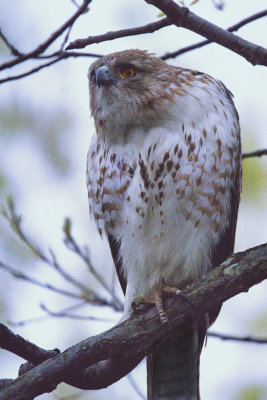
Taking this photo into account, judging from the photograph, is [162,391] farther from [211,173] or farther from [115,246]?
[211,173]

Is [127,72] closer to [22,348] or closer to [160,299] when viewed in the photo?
[160,299]

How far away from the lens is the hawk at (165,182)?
166 inches

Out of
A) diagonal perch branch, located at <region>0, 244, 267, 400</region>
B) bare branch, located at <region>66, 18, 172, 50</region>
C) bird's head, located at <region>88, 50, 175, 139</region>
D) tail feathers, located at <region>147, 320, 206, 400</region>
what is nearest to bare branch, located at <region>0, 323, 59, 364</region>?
diagonal perch branch, located at <region>0, 244, 267, 400</region>

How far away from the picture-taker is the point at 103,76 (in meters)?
4.60

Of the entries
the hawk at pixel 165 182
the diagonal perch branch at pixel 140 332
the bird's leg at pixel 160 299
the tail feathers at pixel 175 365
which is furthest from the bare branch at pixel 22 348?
the tail feathers at pixel 175 365

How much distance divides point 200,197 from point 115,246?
887mm

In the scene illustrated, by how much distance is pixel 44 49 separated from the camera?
330 cm

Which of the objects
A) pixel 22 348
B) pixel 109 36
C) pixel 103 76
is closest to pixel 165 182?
pixel 103 76

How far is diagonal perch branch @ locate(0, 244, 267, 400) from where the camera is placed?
132 inches

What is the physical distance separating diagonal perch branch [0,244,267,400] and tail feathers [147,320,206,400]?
671 millimetres

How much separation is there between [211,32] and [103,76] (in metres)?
1.59

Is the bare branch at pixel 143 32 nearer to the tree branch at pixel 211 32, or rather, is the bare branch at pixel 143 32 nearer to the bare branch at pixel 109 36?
the bare branch at pixel 109 36

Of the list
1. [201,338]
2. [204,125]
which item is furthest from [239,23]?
[201,338]

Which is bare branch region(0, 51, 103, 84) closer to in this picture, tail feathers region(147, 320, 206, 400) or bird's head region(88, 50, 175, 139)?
bird's head region(88, 50, 175, 139)
